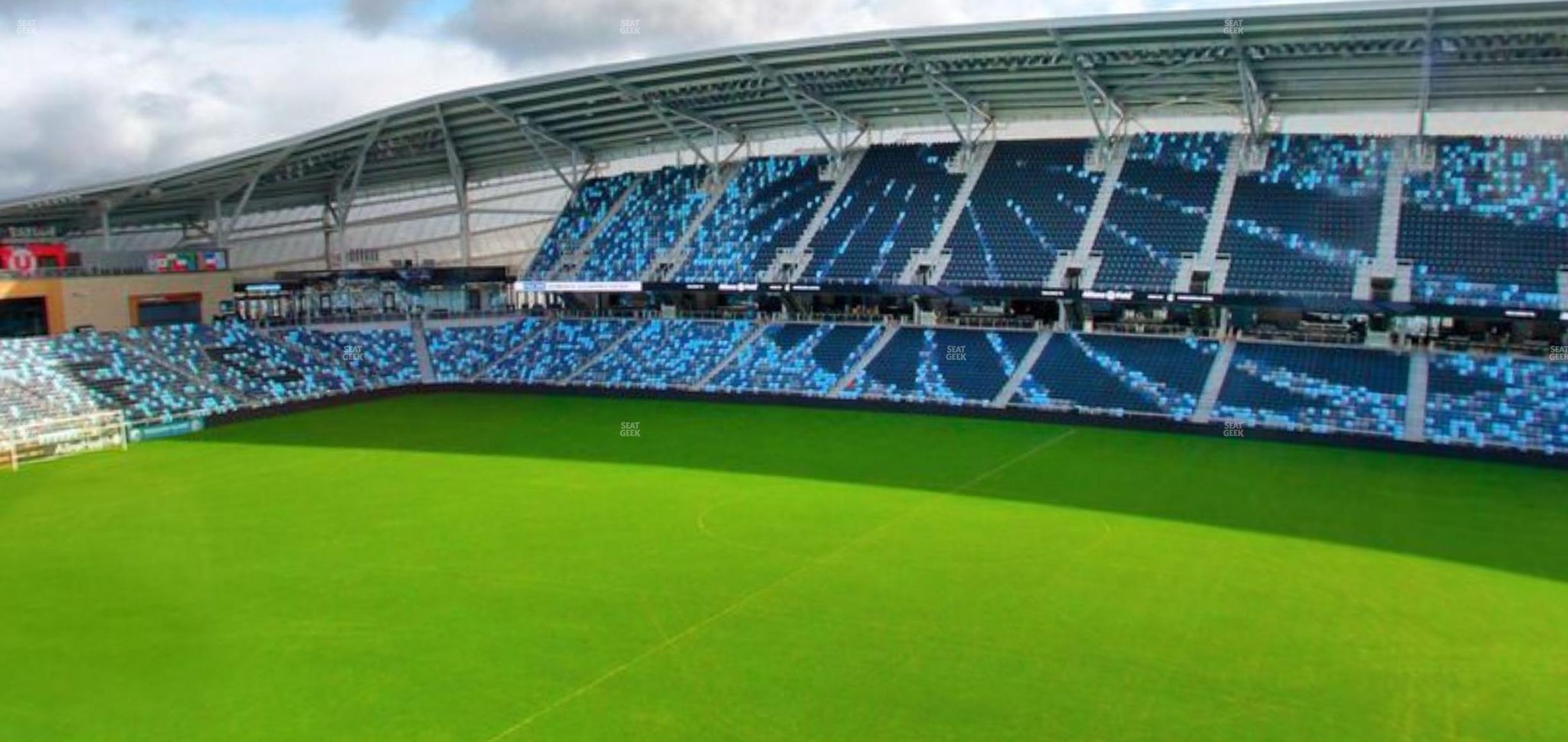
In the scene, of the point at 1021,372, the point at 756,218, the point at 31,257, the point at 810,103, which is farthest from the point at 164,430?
the point at 1021,372

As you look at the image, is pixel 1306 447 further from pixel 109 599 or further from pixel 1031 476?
pixel 109 599

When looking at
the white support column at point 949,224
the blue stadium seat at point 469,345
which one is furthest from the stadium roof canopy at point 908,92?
the blue stadium seat at point 469,345

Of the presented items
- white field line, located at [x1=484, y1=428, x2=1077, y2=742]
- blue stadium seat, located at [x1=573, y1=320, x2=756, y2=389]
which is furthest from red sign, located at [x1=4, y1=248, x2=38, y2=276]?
white field line, located at [x1=484, y1=428, x2=1077, y2=742]

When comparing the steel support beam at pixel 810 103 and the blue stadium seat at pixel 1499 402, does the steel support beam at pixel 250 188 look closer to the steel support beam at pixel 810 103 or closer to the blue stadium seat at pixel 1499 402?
the steel support beam at pixel 810 103

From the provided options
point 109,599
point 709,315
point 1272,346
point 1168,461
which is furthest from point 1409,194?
point 109,599

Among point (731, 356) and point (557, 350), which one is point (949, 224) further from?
point (557, 350)

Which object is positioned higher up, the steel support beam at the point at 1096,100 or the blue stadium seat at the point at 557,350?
the steel support beam at the point at 1096,100

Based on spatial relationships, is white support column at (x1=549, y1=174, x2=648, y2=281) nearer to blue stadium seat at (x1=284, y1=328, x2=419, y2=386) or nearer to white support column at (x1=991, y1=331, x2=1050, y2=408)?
blue stadium seat at (x1=284, y1=328, x2=419, y2=386)
